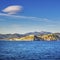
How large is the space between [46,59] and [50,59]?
1044 millimetres

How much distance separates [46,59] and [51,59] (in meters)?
1.30

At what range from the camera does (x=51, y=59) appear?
5203 cm

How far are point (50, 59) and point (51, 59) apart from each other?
0.26 m

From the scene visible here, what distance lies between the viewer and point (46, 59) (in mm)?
52281

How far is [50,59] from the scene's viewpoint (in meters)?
52.0
